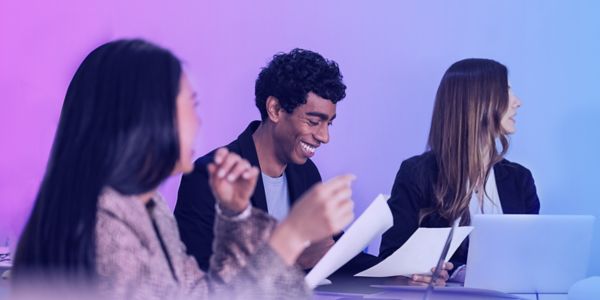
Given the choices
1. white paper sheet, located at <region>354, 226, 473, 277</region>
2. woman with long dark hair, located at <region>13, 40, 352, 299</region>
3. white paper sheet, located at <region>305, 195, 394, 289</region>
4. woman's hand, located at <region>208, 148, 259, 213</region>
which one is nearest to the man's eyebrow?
white paper sheet, located at <region>354, 226, 473, 277</region>

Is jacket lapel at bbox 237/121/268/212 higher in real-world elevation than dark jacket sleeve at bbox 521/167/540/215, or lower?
higher

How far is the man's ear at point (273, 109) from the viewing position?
9.26 ft

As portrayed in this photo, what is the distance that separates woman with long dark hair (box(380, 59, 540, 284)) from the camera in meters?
2.67

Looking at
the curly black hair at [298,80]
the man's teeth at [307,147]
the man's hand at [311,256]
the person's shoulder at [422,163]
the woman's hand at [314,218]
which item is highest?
the curly black hair at [298,80]

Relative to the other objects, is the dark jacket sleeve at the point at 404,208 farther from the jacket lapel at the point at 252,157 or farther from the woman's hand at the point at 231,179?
the woman's hand at the point at 231,179

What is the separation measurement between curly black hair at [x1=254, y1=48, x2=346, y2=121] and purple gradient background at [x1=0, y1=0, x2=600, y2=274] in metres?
0.23

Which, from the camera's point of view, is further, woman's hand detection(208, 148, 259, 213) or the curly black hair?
the curly black hair

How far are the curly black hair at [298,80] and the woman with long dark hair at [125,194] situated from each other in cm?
155

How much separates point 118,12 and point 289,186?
3.09ft

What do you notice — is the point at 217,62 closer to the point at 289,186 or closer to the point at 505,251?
the point at 289,186

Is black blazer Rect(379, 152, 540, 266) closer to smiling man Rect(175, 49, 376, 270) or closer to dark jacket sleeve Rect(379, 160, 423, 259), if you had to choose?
dark jacket sleeve Rect(379, 160, 423, 259)

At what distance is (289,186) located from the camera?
9.14 feet

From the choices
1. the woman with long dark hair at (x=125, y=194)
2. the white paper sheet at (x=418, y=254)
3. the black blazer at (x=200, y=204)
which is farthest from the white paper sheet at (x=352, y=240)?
the black blazer at (x=200, y=204)

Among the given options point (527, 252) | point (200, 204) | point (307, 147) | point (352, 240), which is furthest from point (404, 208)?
point (352, 240)
